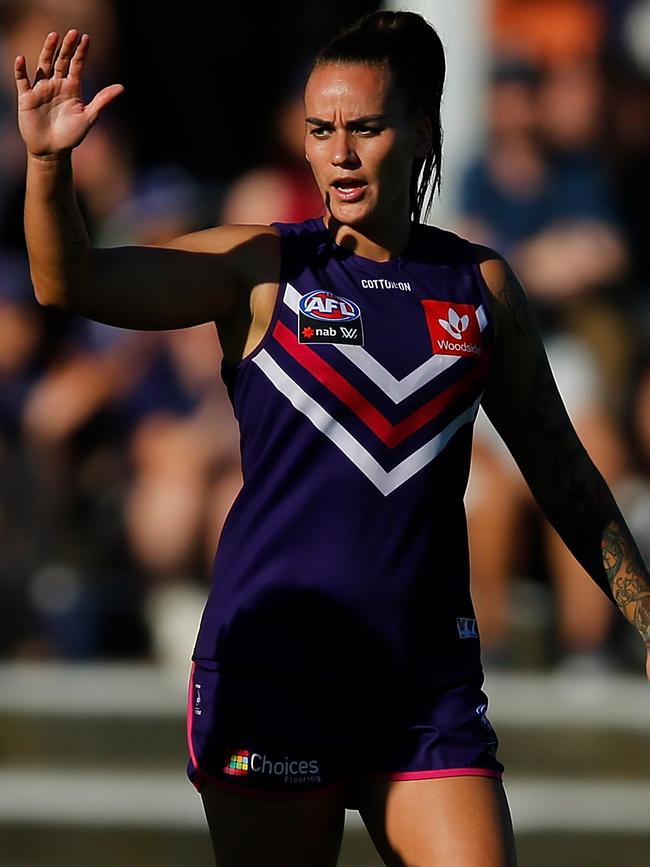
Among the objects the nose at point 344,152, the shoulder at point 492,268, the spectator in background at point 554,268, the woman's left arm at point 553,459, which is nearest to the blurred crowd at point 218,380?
the spectator in background at point 554,268

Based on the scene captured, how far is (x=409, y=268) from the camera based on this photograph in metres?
3.54

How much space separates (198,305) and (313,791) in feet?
3.37

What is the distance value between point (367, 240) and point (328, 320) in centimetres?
28

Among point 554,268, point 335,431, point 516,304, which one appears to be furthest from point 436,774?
point 554,268

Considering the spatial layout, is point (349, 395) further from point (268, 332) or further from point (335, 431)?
point (268, 332)

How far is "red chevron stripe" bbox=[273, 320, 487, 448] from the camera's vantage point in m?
3.32

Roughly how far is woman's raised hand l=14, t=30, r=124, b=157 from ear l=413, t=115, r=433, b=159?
2.46 ft

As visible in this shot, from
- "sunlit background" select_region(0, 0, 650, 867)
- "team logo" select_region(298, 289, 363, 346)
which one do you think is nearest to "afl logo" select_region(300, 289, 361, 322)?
"team logo" select_region(298, 289, 363, 346)

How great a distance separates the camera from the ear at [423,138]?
11.7ft

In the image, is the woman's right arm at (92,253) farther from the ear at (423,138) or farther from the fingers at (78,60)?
the ear at (423,138)

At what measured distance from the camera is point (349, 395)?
3.32 m

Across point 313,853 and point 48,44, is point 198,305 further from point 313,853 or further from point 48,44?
point 313,853

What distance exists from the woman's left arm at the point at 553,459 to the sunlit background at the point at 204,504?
2.84 meters

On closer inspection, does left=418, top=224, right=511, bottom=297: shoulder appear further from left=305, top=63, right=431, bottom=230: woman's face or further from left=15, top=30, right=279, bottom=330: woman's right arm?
A: left=15, top=30, right=279, bottom=330: woman's right arm
